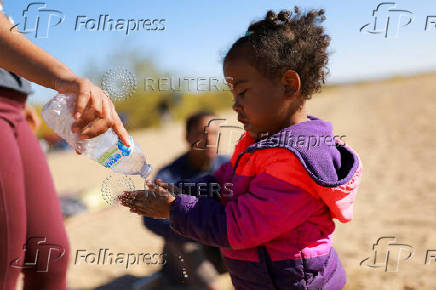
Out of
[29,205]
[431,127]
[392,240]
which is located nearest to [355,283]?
[392,240]

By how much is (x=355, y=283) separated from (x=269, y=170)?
7.10 ft

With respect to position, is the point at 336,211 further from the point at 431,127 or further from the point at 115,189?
the point at 431,127

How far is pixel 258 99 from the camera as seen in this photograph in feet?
5.69

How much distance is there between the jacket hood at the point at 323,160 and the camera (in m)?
1.58

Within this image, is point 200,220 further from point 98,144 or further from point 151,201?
point 98,144

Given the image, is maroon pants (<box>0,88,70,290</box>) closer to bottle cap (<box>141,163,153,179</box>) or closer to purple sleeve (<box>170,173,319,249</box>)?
bottle cap (<box>141,163,153,179</box>)

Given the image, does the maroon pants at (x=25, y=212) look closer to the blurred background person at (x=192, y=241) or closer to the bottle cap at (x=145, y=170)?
the bottle cap at (x=145, y=170)

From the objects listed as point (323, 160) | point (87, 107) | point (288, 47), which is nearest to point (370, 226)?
point (323, 160)

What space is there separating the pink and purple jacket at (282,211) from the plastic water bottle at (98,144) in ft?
1.36

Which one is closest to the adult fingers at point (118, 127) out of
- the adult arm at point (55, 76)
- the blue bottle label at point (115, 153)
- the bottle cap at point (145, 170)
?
the adult arm at point (55, 76)

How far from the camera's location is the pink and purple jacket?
1.58m

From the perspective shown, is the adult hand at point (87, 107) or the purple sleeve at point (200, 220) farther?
the purple sleeve at point (200, 220)

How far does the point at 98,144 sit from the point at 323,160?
1.30 meters

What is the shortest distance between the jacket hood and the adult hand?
626 mm
